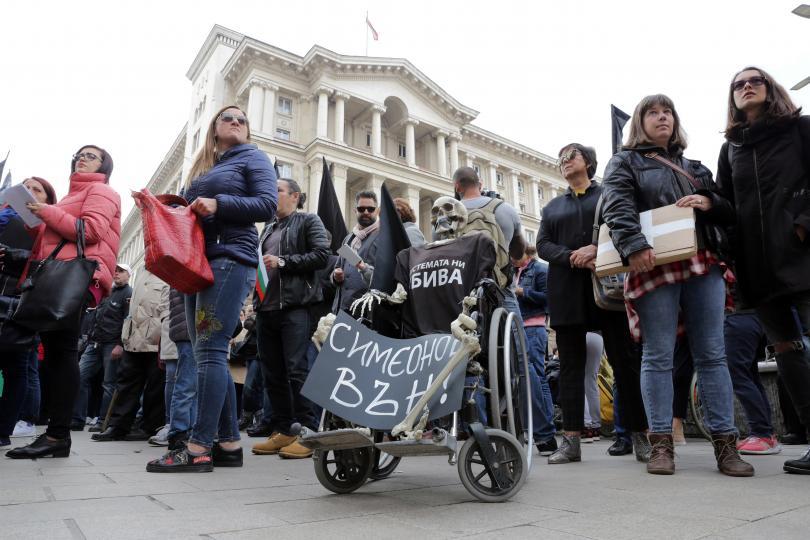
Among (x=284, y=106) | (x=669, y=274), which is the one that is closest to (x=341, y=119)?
(x=284, y=106)

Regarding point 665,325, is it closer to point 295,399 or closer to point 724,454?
point 724,454

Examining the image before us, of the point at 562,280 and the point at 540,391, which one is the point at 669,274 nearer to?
the point at 562,280

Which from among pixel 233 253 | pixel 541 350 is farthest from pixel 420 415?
pixel 541 350

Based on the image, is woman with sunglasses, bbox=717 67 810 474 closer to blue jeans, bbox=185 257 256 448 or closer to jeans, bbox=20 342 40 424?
blue jeans, bbox=185 257 256 448

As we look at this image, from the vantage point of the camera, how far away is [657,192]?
318cm

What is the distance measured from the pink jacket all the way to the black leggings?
3.18 meters

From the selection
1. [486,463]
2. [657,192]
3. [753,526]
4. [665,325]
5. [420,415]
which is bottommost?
[753,526]

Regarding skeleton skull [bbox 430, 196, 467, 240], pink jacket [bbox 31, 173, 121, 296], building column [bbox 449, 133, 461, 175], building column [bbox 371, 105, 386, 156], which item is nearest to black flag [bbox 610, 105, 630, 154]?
skeleton skull [bbox 430, 196, 467, 240]

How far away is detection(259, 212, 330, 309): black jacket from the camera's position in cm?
434

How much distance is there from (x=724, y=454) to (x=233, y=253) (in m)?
2.84

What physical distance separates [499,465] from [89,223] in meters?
3.15

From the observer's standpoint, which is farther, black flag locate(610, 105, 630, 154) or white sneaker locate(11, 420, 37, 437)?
white sneaker locate(11, 420, 37, 437)

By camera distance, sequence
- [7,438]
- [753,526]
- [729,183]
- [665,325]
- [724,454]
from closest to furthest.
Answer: [753,526]
[724,454]
[665,325]
[729,183]
[7,438]

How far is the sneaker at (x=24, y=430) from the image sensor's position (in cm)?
615
